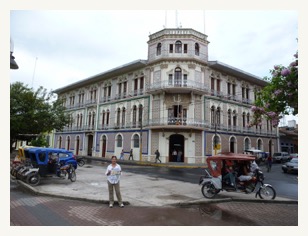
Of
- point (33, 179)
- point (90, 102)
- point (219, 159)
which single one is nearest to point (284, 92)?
point (219, 159)

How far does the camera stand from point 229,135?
28.5m

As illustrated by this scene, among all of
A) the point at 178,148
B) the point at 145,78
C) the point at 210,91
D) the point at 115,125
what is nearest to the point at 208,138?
the point at 178,148

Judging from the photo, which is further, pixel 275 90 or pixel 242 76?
pixel 242 76

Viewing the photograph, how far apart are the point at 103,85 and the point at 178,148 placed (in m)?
14.8

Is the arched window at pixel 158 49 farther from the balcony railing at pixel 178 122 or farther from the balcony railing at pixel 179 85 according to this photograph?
the balcony railing at pixel 178 122

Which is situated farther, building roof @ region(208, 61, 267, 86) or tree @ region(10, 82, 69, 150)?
building roof @ region(208, 61, 267, 86)

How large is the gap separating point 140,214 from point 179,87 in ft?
61.7

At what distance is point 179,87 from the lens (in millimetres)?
24312

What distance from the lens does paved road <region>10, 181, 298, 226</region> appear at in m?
5.99

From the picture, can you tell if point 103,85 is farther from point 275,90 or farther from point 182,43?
point 275,90

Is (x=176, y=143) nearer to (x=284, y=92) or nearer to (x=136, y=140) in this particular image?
(x=136, y=140)

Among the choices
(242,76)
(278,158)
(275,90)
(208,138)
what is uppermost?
(242,76)

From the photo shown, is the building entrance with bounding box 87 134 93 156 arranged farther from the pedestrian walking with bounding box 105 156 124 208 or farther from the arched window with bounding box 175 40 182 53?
the pedestrian walking with bounding box 105 156 124 208

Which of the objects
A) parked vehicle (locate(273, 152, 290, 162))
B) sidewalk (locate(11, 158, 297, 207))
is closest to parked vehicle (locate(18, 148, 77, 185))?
sidewalk (locate(11, 158, 297, 207))
